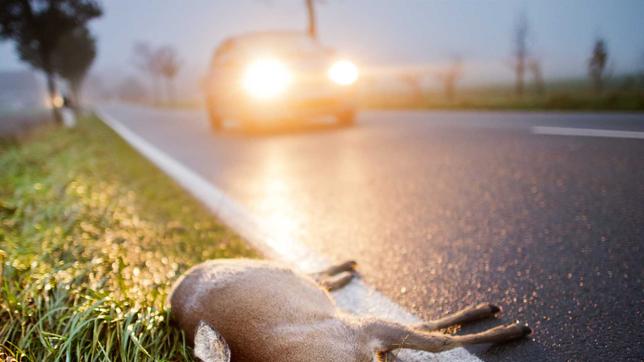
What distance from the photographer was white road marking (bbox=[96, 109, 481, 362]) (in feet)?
6.25

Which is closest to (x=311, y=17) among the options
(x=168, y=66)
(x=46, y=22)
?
(x=46, y=22)

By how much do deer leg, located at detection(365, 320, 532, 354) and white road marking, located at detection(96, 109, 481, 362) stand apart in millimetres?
51

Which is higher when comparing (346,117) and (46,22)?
(46,22)

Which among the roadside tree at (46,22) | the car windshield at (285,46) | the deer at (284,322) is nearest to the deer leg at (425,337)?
the deer at (284,322)

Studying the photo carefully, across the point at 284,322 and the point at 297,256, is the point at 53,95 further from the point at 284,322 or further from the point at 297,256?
the point at 284,322

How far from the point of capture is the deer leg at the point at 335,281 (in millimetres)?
2457

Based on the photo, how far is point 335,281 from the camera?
2.49 meters

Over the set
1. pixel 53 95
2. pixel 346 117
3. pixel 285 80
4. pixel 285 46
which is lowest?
pixel 346 117

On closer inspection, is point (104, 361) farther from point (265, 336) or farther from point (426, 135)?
point (426, 135)

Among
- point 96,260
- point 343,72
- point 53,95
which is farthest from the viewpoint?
point 53,95

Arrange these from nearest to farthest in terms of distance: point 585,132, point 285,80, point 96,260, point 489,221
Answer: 1. point 96,260
2. point 489,221
3. point 585,132
4. point 285,80

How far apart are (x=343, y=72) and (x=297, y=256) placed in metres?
7.75

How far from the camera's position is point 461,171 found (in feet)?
16.7

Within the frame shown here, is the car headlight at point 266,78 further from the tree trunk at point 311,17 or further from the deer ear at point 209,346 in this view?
the tree trunk at point 311,17
